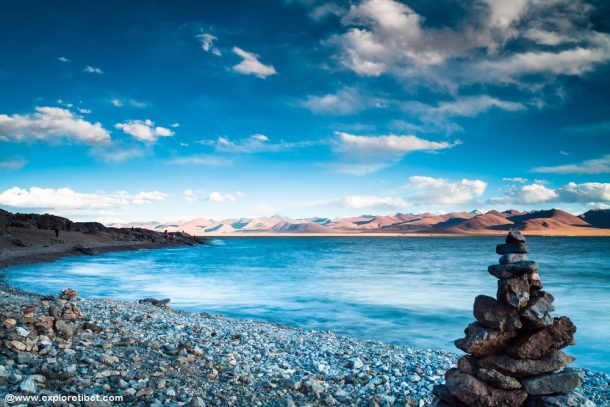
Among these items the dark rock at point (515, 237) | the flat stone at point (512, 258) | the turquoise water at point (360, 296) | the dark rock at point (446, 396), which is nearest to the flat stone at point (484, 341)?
the dark rock at point (446, 396)

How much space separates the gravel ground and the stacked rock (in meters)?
2.09

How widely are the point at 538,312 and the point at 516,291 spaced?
0.46 m

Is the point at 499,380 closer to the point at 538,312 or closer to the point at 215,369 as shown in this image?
the point at 538,312

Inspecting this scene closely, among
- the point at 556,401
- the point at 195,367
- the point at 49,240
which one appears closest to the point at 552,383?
the point at 556,401

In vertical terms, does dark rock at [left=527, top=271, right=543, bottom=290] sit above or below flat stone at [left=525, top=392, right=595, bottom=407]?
above

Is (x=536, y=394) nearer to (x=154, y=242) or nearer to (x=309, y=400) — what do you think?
(x=309, y=400)

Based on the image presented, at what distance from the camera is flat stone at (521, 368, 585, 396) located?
22.1 feet

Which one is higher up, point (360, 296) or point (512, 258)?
point (512, 258)

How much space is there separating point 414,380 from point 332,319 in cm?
1292

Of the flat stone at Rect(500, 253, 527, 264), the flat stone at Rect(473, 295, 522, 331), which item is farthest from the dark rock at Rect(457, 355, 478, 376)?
the flat stone at Rect(500, 253, 527, 264)

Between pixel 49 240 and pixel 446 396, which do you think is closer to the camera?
pixel 446 396

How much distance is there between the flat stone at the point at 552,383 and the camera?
6.75 metres

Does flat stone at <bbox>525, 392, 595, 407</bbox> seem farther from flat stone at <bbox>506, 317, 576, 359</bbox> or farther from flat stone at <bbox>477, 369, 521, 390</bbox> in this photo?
flat stone at <bbox>506, 317, 576, 359</bbox>

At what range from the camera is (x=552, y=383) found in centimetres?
682
